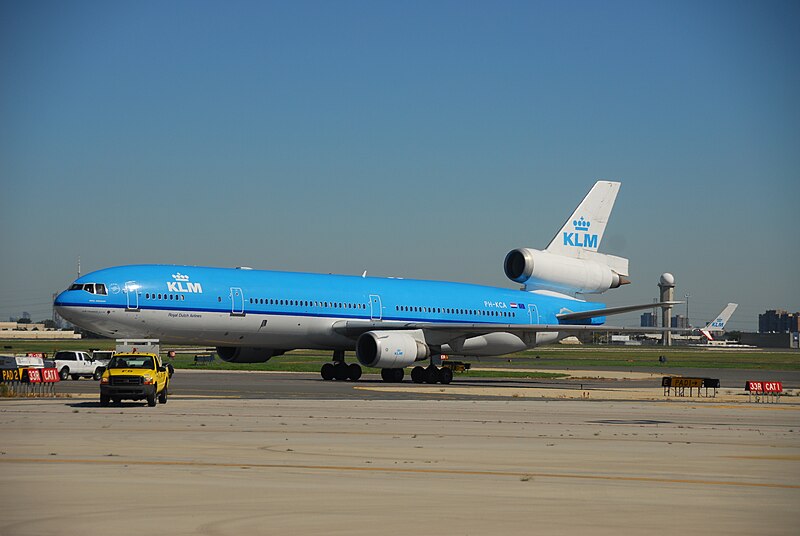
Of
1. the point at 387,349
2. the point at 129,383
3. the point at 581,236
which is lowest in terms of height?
the point at 129,383

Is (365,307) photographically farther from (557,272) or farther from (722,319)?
(722,319)

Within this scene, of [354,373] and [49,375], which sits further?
[354,373]

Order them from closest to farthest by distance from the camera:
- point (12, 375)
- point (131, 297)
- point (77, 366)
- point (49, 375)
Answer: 1. point (12, 375)
2. point (49, 375)
3. point (131, 297)
4. point (77, 366)

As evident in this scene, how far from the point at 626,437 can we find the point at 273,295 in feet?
92.3

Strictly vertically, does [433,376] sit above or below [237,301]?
below

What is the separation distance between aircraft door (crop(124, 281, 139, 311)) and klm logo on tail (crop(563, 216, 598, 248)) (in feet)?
91.9

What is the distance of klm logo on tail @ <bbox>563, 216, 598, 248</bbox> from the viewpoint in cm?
6444

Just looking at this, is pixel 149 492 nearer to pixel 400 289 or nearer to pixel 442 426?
pixel 442 426

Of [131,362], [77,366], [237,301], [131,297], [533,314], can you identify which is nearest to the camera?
[131,362]

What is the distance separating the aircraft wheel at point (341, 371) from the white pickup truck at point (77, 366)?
11.8 m

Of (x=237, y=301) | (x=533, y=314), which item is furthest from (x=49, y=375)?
(x=533, y=314)

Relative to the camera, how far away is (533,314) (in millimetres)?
61188

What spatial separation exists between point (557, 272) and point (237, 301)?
22.1m

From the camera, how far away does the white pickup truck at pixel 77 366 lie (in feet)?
181
